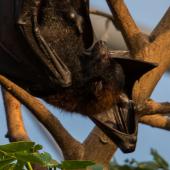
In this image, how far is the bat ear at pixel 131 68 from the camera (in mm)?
1935

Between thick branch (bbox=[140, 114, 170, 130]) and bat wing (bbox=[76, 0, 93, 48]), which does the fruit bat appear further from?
thick branch (bbox=[140, 114, 170, 130])

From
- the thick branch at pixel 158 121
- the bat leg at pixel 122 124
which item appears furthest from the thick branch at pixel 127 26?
the thick branch at pixel 158 121

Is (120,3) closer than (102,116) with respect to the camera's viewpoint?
Yes

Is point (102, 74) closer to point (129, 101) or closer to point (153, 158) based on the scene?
point (129, 101)

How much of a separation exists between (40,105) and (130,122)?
14.3 inches

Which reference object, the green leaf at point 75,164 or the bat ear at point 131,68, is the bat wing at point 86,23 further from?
the green leaf at point 75,164

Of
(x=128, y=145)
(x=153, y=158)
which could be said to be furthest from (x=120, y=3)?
(x=153, y=158)

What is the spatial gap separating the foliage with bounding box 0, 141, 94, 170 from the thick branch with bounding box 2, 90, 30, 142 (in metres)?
0.81

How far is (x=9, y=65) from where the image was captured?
2.12 metres

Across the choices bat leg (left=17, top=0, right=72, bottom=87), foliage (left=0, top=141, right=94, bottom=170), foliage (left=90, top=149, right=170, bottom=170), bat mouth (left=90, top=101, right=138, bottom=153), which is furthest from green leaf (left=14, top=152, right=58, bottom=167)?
foliage (left=90, top=149, right=170, bottom=170)

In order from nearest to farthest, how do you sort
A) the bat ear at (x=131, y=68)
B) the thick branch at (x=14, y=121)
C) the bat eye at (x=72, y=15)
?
the bat ear at (x=131, y=68) → the bat eye at (x=72, y=15) → the thick branch at (x=14, y=121)

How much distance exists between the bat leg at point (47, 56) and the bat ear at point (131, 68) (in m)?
0.20

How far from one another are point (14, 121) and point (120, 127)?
0.42 meters

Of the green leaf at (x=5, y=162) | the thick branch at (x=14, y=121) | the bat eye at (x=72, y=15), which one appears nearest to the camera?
the green leaf at (x=5, y=162)
